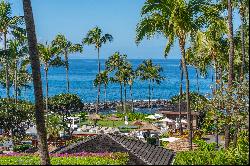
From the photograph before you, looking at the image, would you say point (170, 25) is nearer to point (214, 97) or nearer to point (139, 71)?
point (214, 97)

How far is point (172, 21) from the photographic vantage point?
3309 cm

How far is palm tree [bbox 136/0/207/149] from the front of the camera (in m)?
33.2

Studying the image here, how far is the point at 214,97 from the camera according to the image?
79.3ft

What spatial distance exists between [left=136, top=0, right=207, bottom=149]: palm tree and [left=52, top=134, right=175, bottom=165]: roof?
7.72 meters

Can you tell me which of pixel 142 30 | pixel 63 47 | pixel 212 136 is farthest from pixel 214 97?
pixel 63 47

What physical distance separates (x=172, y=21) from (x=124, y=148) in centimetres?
1117

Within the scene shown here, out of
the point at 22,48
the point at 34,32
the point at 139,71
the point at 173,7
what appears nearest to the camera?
the point at 34,32

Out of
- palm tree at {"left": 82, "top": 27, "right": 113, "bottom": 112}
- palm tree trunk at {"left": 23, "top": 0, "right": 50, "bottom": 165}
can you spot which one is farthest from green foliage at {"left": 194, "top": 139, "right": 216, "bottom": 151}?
palm tree at {"left": 82, "top": 27, "right": 113, "bottom": 112}

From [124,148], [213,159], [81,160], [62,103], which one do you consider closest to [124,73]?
[62,103]

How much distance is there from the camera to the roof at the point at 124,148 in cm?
2441

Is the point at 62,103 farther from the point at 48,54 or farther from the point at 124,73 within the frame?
the point at 124,73

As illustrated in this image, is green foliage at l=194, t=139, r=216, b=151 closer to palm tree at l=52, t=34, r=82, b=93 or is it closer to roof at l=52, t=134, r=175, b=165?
roof at l=52, t=134, r=175, b=165

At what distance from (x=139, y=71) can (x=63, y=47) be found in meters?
18.2

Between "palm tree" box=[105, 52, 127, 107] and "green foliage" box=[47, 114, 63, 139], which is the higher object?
"palm tree" box=[105, 52, 127, 107]
